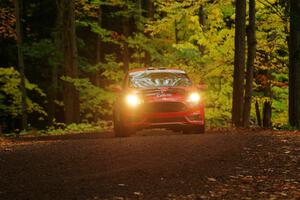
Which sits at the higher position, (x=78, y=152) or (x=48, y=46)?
(x=48, y=46)

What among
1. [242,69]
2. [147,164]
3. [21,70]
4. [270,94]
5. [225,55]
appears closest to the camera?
[147,164]

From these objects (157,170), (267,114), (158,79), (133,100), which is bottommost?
(157,170)

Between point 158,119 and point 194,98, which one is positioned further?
point 194,98

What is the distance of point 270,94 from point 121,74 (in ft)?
29.4

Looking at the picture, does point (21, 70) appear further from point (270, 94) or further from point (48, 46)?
point (270, 94)

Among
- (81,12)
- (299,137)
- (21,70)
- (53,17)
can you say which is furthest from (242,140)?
(53,17)

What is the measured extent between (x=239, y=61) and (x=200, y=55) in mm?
6579

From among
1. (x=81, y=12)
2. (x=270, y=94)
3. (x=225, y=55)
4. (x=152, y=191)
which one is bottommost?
(x=152, y=191)

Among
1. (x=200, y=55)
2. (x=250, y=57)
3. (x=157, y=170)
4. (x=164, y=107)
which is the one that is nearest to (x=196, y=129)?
(x=164, y=107)

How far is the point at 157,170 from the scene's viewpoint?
759 cm

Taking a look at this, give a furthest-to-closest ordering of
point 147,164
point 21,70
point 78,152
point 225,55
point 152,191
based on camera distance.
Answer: point 21,70 → point 225,55 → point 78,152 → point 147,164 → point 152,191

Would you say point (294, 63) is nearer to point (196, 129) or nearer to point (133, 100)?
point (196, 129)

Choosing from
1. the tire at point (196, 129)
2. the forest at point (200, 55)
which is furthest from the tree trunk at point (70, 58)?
the tire at point (196, 129)

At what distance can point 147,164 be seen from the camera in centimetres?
802
